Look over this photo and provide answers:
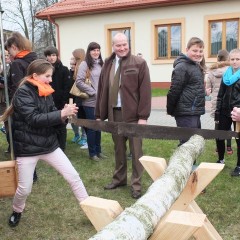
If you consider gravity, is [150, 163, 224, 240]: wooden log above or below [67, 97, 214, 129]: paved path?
above

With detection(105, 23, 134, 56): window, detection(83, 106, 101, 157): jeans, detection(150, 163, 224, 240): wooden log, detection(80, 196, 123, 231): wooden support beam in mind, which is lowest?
detection(83, 106, 101, 157): jeans

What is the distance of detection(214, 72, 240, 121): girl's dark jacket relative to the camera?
506 centimetres

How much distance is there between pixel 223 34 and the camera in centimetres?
1655

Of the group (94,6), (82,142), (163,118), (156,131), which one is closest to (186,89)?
(156,131)

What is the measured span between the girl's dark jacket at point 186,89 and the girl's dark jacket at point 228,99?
0.60 metres

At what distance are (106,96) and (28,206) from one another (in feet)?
5.34

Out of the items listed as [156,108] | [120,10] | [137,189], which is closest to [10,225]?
[137,189]

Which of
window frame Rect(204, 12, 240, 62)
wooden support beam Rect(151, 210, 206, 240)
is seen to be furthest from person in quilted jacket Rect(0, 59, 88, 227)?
window frame Rect(204, 12, 240, 62)

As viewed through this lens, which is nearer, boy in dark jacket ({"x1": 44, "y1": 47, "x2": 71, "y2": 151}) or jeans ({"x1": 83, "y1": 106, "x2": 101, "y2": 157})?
boy in dark jacket ({"x1": 44, "y1": 47, "x2": 71, "y2": 151})

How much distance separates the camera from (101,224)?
193cm

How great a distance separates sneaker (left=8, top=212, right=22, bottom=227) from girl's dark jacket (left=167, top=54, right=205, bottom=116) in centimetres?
222

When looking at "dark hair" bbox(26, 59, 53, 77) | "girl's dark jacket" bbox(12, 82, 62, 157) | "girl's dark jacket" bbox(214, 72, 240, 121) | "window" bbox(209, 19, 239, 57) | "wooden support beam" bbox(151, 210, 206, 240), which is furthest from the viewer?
"window" bbox(209, 19, 239, 57)

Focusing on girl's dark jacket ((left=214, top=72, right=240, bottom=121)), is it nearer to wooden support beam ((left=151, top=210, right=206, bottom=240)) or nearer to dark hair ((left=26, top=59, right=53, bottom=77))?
dark hair ((left=26, top=59, right=53, bottom=77))

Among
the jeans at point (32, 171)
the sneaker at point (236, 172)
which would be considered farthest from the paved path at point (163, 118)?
the jeans at point (32, 171)
